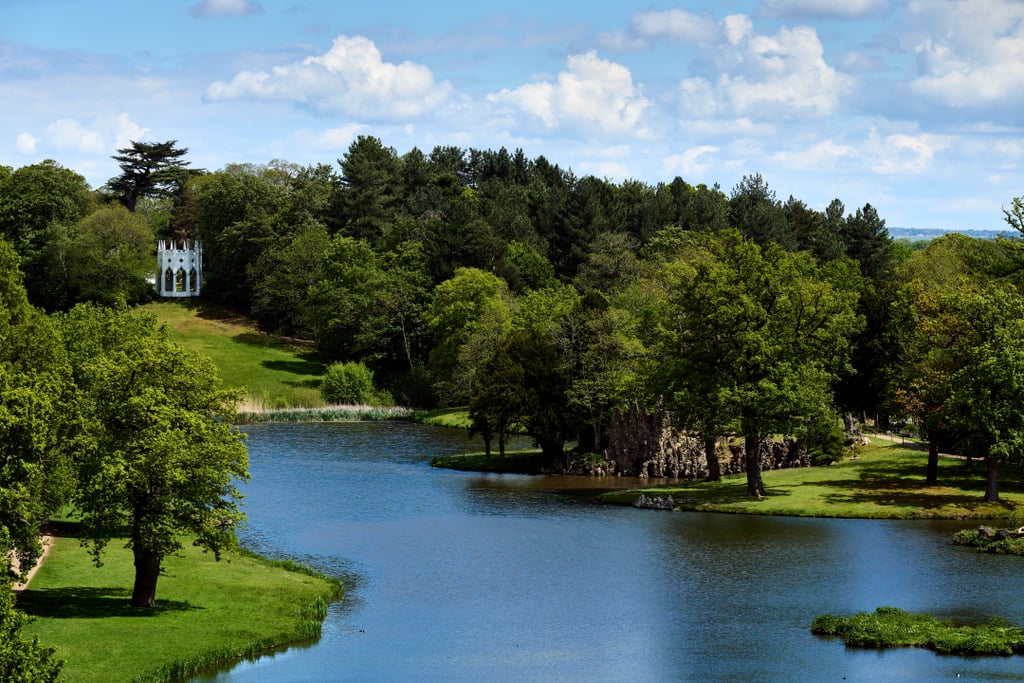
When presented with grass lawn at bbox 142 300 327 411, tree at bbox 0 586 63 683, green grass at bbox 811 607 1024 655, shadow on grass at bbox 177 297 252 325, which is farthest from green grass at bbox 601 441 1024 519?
shadow on grass at bbox 177 297 252 325

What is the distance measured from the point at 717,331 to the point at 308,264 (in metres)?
97.6

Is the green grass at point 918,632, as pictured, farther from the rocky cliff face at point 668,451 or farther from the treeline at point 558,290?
the rocky cliff face at point 668,451

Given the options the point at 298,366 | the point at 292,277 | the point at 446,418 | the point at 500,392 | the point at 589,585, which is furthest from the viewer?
the point at 292,277

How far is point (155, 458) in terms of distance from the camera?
50.7 metres

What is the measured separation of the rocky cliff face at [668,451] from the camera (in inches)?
3912

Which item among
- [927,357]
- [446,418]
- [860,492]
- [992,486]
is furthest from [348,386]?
[992,486]

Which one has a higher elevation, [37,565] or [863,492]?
[863,492]

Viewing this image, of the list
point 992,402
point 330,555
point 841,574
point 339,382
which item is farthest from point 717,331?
point 339,382

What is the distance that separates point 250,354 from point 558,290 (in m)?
41.6

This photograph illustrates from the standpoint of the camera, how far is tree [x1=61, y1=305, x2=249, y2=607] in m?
50.8

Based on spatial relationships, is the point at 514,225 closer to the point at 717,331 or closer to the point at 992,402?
the point at 717,331

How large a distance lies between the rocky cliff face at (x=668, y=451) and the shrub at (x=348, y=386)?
177 feet

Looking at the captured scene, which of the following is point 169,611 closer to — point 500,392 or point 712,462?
point 500,392

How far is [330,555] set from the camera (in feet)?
229
